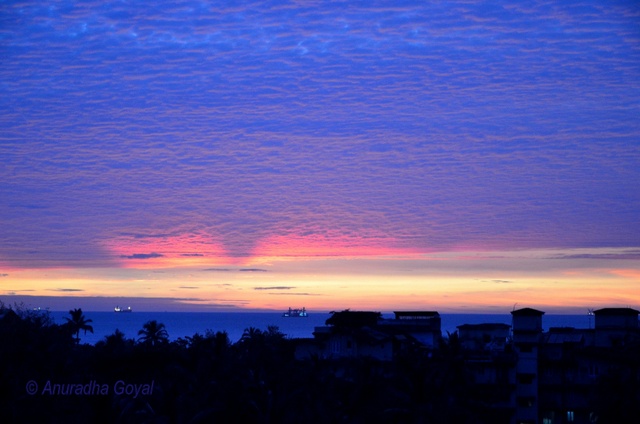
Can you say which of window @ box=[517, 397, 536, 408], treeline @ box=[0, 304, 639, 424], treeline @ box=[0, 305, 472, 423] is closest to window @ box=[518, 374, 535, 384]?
window @ box=[517, 397, 536, 408]

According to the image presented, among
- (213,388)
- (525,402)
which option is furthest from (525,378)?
(213,388)

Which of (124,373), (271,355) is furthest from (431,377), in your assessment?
(124,373)

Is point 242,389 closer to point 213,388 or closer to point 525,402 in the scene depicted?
point 213,388

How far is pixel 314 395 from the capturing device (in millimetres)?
46594

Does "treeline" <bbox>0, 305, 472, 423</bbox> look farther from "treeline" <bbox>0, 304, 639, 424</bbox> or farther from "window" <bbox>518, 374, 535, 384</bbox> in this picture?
"window" <bbox>518, 374, 535, 384</bbox>

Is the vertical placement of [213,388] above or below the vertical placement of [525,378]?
below

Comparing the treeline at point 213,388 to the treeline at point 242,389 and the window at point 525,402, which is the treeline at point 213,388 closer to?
the treeline at point 242,389

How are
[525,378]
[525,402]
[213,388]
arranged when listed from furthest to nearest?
1. [525,378]
2. [525,402]
3. [213,388]

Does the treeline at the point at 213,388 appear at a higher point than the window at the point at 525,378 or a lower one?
lower

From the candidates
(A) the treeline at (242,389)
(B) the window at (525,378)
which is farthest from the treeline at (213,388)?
(B) the window at (525,378)

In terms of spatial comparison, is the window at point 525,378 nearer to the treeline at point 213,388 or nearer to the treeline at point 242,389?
the treeline at point 242,389

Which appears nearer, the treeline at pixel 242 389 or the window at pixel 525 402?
the treeline at pixel 242 389

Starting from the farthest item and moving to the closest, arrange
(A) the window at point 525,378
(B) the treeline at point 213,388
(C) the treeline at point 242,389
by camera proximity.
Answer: (A) the window at point 525,378 < (C) the treeline at point 242,389 < (B) the treeline at point 213,388

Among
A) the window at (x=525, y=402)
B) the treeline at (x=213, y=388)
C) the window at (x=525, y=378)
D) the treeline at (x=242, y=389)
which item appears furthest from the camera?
the window at (x=525, y=378)
